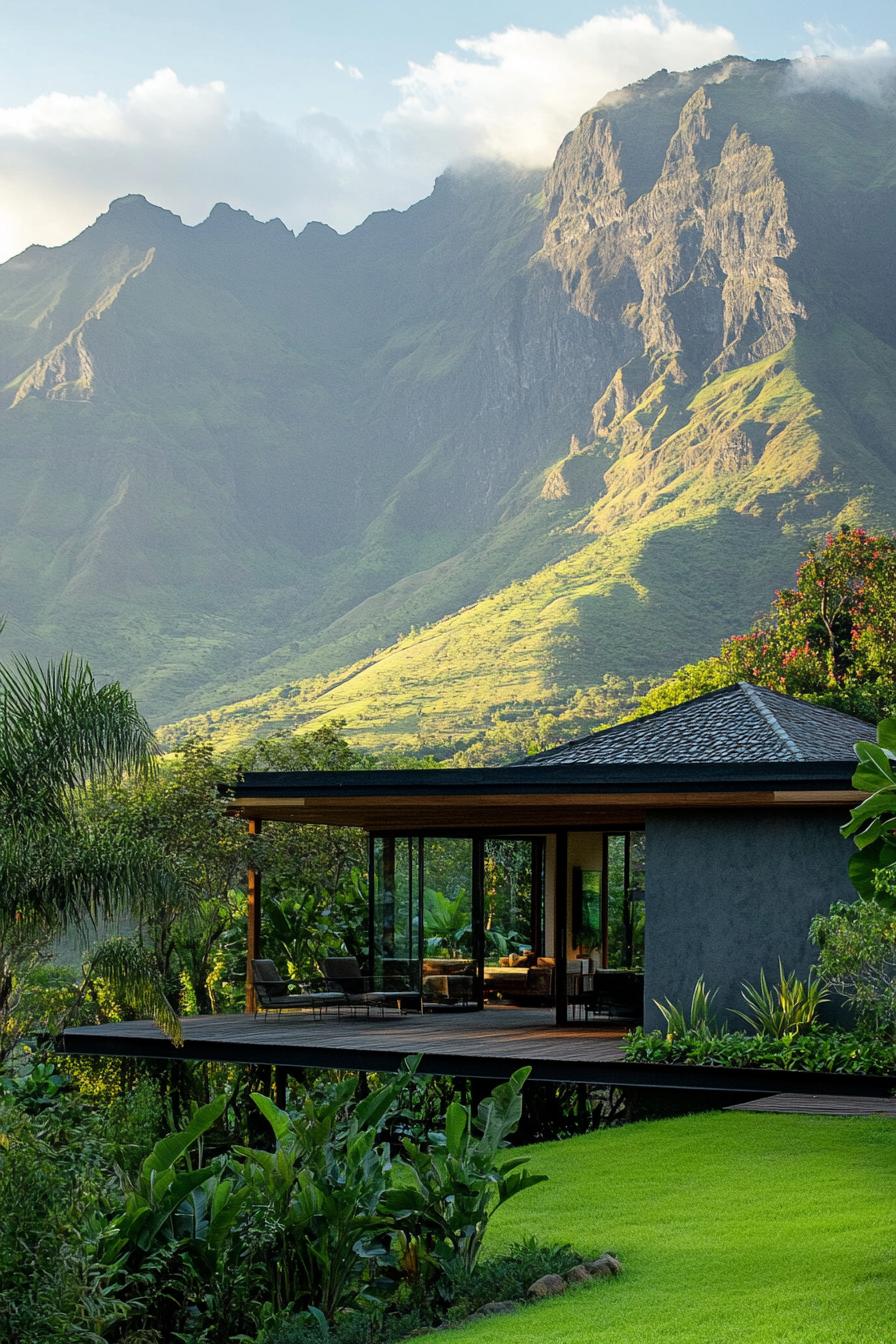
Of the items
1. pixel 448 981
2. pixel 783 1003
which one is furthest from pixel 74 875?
pixel 448 981

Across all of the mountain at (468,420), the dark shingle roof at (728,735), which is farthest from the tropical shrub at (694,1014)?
the mountain at (468,420)

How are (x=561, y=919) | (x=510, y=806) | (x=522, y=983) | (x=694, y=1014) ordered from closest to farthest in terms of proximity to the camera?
(x=694, y=1014) → (x=561, y=919) → (x=510, y=806) → (x=522, y=983)

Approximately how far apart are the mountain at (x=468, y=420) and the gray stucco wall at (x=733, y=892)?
5264cm

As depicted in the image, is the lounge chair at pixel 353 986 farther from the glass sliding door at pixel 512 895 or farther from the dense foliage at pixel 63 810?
the dense foliage at pixel 63 810

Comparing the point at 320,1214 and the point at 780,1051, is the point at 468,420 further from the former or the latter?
the point at 320,1214

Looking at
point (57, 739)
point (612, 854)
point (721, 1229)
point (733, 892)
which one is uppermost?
point (57, 739)

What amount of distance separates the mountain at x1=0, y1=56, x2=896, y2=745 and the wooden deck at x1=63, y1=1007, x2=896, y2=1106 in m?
50.5

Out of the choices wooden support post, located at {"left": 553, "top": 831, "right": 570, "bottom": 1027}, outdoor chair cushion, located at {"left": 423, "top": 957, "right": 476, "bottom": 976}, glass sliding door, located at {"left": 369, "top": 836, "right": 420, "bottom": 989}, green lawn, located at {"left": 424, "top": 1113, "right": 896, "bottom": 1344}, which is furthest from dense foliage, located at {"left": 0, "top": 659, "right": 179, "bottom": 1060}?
outdoor chair cushion, located at {"left": 423, "top": 957, "right": 476, "bottom": 976}

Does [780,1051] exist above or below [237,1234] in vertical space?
above

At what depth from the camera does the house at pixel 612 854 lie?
541 inches

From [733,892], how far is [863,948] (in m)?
3.43

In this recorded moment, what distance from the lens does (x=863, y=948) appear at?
10.5 metres

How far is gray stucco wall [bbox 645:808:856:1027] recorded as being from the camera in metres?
13.7

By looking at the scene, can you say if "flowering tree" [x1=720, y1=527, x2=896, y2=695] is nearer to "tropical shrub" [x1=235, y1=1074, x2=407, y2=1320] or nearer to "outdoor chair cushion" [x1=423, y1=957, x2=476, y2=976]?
"outdoor chair cushion" [x1=423, y1=957, x2=476, y2=976]
